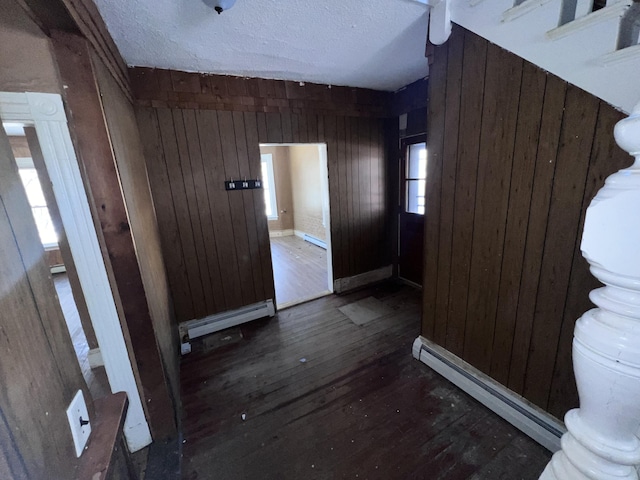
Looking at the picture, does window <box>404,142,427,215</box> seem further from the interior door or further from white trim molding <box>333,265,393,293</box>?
white trim molding <box>333,265,393,293</box>

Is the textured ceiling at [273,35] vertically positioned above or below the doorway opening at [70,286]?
above

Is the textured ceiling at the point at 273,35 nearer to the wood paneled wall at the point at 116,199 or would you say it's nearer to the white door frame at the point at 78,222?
the wood paneled wall at the point at 116,199

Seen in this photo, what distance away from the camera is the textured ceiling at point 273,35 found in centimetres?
148

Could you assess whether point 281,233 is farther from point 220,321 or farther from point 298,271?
point 220,321

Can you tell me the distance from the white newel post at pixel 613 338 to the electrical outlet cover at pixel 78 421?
1137 millimetres

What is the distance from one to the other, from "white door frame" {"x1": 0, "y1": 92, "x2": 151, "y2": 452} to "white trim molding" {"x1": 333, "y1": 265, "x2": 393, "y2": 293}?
7.87 feet

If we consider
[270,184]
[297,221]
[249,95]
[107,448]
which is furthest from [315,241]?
[107,448]

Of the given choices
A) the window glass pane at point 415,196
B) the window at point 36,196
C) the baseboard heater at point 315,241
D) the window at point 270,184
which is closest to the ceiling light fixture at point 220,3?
the window glass pane at point 415,196

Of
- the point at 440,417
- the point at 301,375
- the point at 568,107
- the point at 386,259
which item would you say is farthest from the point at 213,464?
the point at 386,259

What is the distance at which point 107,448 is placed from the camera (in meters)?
0.68

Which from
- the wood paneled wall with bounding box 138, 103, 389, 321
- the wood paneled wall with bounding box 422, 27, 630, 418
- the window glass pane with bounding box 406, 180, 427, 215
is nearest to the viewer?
the wood paneled wall with bounding box 422, 27, 630, 418

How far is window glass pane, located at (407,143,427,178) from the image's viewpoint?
3243 mm

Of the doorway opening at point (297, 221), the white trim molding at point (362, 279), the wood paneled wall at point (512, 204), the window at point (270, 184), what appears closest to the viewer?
the wood paneled wall at point (512, 204)

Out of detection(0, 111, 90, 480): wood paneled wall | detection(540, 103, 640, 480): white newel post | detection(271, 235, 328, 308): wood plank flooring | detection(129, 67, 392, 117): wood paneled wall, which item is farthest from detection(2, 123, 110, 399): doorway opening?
detection(271, 235, 328, 308): wood plank flooring
